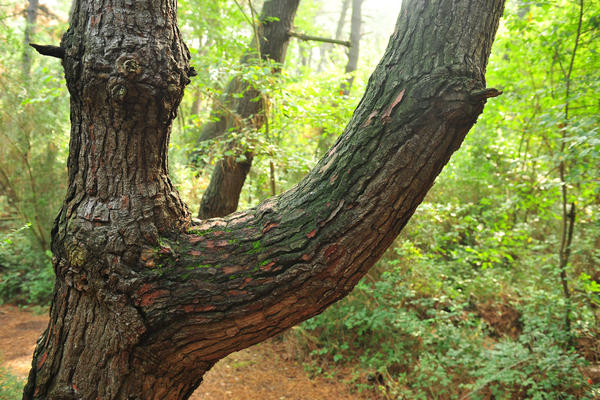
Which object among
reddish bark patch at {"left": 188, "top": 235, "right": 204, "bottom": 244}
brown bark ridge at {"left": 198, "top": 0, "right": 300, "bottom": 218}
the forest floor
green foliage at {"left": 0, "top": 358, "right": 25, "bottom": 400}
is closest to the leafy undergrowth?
the forest floor

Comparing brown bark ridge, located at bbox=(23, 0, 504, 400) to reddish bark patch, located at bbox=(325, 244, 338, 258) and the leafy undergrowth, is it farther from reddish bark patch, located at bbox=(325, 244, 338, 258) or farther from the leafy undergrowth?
the leafy undergrowth

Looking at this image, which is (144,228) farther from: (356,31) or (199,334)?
(356,31)

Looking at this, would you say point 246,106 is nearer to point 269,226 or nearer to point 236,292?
point 269,226

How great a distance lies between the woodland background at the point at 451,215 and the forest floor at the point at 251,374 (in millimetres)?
266

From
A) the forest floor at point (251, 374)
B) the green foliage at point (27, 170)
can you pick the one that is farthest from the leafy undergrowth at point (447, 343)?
the green foliage at point (27, 170)

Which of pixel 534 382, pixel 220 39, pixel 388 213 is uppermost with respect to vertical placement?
pixel 220 39

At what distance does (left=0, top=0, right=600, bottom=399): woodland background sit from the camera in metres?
3.82

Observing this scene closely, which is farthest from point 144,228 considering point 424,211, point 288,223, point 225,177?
point 424,211

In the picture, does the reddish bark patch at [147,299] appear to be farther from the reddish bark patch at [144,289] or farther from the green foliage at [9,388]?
the green foliage at [9,388]

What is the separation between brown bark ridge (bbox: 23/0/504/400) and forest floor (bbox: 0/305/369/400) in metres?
3.13

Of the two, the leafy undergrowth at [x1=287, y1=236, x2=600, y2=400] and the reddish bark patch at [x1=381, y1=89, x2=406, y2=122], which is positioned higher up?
the reddish bark patch at [x1=381, y1=89, x2=406, y2=122]

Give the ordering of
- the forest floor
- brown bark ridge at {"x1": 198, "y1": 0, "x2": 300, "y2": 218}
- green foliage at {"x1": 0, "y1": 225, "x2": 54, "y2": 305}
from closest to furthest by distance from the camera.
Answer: the forest floor, brown bark ridge at {"x1": 198, "y1": 0, "x2": 300, "y2": 218}, green foliage at {"x1": 0, "y1": 225, "x2": 54, "y2": 305}

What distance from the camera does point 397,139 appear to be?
1.38 m

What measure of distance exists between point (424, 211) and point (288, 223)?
3987 millimetres
